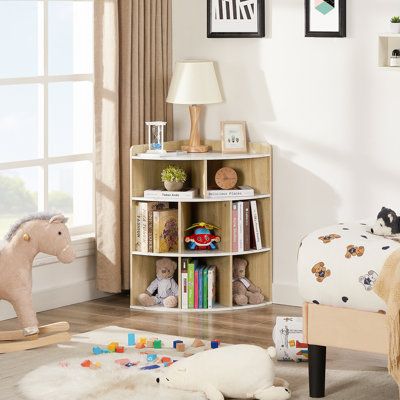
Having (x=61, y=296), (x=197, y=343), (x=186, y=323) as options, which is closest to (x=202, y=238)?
(x=186, y=323)

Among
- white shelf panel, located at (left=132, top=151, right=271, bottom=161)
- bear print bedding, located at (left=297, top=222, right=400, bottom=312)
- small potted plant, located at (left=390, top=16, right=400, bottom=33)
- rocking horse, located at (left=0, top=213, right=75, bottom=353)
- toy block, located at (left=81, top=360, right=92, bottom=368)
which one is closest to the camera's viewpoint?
bear print bedding, located at (left=297, top=222, right=400, bottom=312)

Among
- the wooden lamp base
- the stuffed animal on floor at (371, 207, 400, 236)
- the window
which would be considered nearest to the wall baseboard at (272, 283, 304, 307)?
the wooden lamp base

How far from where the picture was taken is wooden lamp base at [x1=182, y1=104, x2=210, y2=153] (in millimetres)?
5555

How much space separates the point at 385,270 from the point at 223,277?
2.02 meters

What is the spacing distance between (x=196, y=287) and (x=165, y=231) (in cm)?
32

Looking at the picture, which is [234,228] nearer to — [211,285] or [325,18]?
[211,285]

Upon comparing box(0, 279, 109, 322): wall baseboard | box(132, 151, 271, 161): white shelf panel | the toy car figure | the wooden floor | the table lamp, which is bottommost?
the wooden floor

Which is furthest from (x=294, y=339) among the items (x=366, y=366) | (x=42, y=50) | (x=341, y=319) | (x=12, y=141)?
(x=12, y=141)

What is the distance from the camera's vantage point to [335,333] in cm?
368

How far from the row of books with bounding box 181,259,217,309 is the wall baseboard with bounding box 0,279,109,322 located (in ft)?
1.76

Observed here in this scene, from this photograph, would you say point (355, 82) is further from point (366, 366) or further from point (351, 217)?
point (366, 366)

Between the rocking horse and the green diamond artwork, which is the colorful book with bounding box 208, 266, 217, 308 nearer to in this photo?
the rocking horse

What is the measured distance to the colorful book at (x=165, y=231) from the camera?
5344mm

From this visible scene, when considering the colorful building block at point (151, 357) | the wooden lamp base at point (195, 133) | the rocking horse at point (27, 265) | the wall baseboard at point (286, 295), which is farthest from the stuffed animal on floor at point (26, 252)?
the wall baseboard at point (286, 295)
